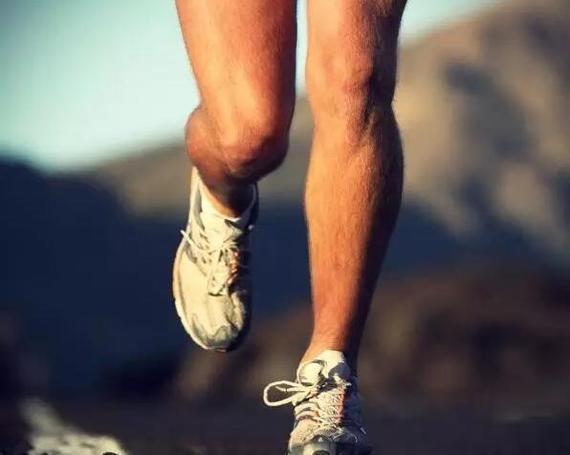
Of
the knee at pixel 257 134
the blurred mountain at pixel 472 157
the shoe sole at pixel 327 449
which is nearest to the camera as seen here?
the shoe sole at pixel 327 449

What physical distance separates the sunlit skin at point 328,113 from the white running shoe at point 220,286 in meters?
0.36

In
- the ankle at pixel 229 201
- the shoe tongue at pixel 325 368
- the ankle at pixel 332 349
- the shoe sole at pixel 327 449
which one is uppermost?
the ankle at pixel 229 201

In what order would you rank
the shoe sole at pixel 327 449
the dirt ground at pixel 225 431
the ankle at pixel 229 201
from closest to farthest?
the shoe sole at pixel 327 449 < the ankle at pixel 229 201 < the dirt ground at pixel 225 431

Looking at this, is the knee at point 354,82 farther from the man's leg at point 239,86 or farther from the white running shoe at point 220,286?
the white running shoe at point 220,286

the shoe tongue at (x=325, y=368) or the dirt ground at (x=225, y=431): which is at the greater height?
the dirt ground at (x=225, y=431)

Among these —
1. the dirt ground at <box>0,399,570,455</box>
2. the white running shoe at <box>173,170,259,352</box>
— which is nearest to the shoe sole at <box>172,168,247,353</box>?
the white running shoe at <box>173,170,259,352</box>

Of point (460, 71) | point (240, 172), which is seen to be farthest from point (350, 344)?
point (460, 71)

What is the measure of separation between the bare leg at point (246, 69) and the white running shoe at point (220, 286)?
1.14 ft

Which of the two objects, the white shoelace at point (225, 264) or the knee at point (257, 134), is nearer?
the knee at point (257, 134)

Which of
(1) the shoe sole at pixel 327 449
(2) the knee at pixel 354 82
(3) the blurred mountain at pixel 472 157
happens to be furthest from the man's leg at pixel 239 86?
(3) the blurred mountain at pixel 472 157

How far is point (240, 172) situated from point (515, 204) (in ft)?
24.3

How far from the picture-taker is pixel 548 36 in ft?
37.5

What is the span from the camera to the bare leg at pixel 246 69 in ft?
8.71

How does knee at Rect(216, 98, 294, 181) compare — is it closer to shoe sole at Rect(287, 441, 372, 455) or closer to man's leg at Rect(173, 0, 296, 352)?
man's leg at Rect(173, 0, 296, 352)
